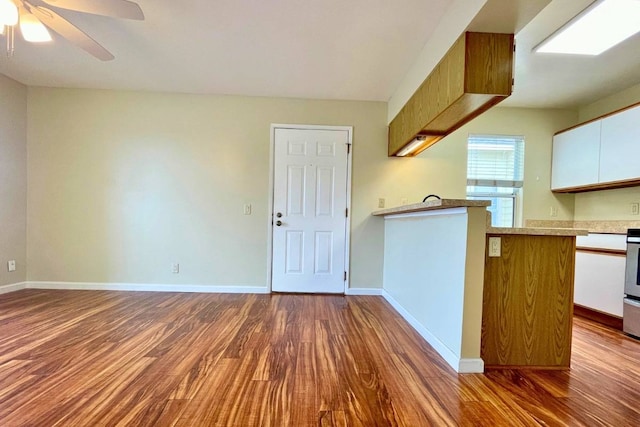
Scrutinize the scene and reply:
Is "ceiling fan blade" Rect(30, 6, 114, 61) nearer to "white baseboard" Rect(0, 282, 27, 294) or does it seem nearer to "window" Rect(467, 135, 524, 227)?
"white baseboard" Rect(0, 282, 27, 294)

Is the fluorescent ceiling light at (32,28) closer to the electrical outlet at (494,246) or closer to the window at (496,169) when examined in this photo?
the electrical outlet at (494,246)

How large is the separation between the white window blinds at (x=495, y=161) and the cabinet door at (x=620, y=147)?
32.6 inches

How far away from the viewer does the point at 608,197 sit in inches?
134

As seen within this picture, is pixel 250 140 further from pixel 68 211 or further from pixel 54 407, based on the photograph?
pixel 54 407

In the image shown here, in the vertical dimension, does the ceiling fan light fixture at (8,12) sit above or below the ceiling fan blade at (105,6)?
below

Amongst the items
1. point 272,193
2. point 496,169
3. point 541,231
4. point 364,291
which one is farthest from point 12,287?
point 496,169

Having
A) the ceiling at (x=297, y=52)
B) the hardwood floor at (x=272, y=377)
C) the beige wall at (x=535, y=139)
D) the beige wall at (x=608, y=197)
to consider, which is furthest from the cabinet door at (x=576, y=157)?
the hardwood floor at (x=272, y=377)

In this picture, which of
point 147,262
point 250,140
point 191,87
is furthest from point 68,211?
point 250,140

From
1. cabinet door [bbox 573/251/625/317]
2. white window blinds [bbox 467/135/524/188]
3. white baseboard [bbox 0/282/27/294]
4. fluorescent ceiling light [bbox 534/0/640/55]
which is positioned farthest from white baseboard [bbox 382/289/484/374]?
white baseboard [bbox 0/282/27/294]

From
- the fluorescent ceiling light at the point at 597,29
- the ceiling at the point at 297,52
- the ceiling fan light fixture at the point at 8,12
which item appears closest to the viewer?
the ceiling fan light fixture at the point at 8,12

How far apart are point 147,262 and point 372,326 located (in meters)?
2.77

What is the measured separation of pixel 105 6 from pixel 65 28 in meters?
0.47

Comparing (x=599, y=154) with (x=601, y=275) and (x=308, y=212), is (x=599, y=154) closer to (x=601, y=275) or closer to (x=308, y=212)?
(x=601, y=275)

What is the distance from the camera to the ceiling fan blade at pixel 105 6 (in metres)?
1.71
